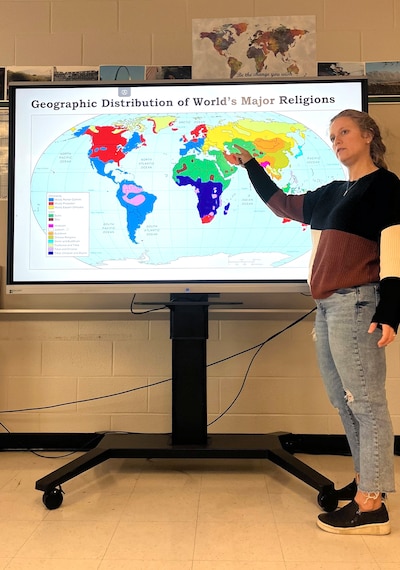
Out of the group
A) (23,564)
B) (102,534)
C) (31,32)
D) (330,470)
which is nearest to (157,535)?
(102,534)

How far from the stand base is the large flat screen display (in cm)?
62

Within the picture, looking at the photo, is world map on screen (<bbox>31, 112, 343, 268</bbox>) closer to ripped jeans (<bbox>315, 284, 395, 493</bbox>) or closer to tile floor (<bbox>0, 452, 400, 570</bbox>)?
ripped jeans (<bbox>315, 284, 395, 493</bbox>)

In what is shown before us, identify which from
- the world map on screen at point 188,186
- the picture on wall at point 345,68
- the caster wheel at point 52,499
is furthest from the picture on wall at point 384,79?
the caster wheel at point 52,499

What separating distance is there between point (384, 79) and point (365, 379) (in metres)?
1.52

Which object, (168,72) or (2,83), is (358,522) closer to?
(168,72)

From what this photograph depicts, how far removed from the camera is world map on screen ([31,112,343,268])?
1856mm

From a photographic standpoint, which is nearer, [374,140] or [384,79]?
[374,140]

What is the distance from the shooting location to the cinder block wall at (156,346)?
2186 millimetres

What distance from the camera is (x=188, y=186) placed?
6.11 ft

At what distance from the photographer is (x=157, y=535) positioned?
1.39 meters

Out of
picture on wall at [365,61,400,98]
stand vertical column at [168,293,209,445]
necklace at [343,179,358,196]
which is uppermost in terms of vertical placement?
picture on wall at [365,61,400,98]

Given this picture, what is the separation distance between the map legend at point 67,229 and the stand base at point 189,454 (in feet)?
2.55

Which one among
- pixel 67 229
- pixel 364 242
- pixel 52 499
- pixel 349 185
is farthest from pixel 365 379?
pixel 67 229

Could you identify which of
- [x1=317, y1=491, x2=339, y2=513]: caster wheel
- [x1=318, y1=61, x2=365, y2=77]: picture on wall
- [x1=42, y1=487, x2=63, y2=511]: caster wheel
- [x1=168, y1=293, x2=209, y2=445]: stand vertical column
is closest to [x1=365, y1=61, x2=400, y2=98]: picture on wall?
[x1=318, y1=61, x2=365, y2=77]: picture on wall
